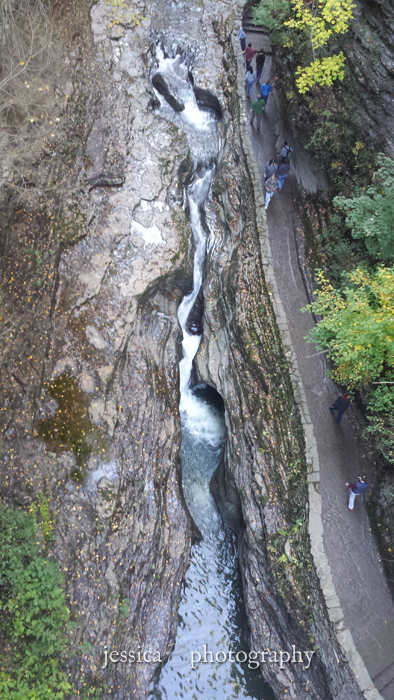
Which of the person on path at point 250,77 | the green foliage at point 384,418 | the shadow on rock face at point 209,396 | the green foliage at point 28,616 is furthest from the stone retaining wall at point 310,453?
the green foliage at point 28,616

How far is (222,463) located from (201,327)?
145 inches

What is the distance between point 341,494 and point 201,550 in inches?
144

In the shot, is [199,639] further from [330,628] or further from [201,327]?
[201,327]

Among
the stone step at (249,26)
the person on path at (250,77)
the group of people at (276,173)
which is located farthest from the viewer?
the stone step at (249,26)

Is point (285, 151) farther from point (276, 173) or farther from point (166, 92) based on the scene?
point (166, 92)

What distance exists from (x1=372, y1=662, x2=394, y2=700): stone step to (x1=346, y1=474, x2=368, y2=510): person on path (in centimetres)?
284

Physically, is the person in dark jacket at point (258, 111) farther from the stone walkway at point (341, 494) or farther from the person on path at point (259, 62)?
the stone walkway at point (341, 494)

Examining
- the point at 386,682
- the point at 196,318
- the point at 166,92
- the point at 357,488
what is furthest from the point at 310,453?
the point at 166,92

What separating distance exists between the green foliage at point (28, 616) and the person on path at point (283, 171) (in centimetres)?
989

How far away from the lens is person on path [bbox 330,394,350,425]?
352 inches

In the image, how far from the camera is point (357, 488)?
8336mm

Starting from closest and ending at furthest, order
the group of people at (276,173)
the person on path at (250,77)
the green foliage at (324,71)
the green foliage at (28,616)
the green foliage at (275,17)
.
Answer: the green foliage at (28,616) → the green foliage at (324,71) → the group of people at (276,173) → the green foliage at (275,17) → the person on path at (250,77)

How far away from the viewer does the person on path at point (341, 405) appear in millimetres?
8942

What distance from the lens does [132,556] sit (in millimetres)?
8578
